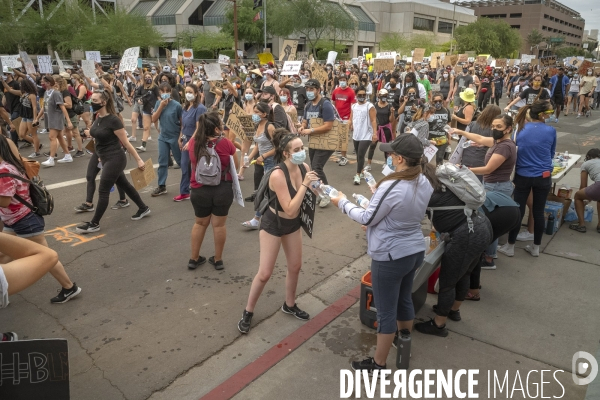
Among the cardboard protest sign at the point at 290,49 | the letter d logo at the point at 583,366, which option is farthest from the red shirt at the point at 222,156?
the cardboard protest sign at the point at 290,49

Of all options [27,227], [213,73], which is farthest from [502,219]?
[213,73]

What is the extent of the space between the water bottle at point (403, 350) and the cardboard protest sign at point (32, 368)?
7.83 ft

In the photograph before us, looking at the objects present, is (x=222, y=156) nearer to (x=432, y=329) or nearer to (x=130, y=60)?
(x=432, y=329)

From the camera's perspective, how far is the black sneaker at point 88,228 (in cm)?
638

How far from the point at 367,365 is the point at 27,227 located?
3.43m

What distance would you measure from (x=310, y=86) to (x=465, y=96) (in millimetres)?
2918

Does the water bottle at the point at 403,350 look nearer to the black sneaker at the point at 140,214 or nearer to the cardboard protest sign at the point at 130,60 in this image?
the black sneaker at the point at 140,214

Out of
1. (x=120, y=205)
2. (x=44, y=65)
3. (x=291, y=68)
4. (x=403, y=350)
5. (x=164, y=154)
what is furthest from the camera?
(x=44, y=65)

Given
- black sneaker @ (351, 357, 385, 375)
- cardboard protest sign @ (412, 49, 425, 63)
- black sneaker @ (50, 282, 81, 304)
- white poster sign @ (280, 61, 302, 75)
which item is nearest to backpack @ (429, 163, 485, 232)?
black sneaker @ (351, 357, 385, 375)

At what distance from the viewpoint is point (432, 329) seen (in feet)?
13.5

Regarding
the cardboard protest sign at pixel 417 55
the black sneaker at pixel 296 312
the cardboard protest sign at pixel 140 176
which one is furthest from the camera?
the cardboard protest sign at pixel 417 55

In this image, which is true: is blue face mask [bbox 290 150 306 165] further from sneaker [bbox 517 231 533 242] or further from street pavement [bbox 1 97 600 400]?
sneaker [bbox 517 231 533 242]

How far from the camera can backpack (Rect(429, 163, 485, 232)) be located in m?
3.67

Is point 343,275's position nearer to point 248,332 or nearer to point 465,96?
point 248,332
